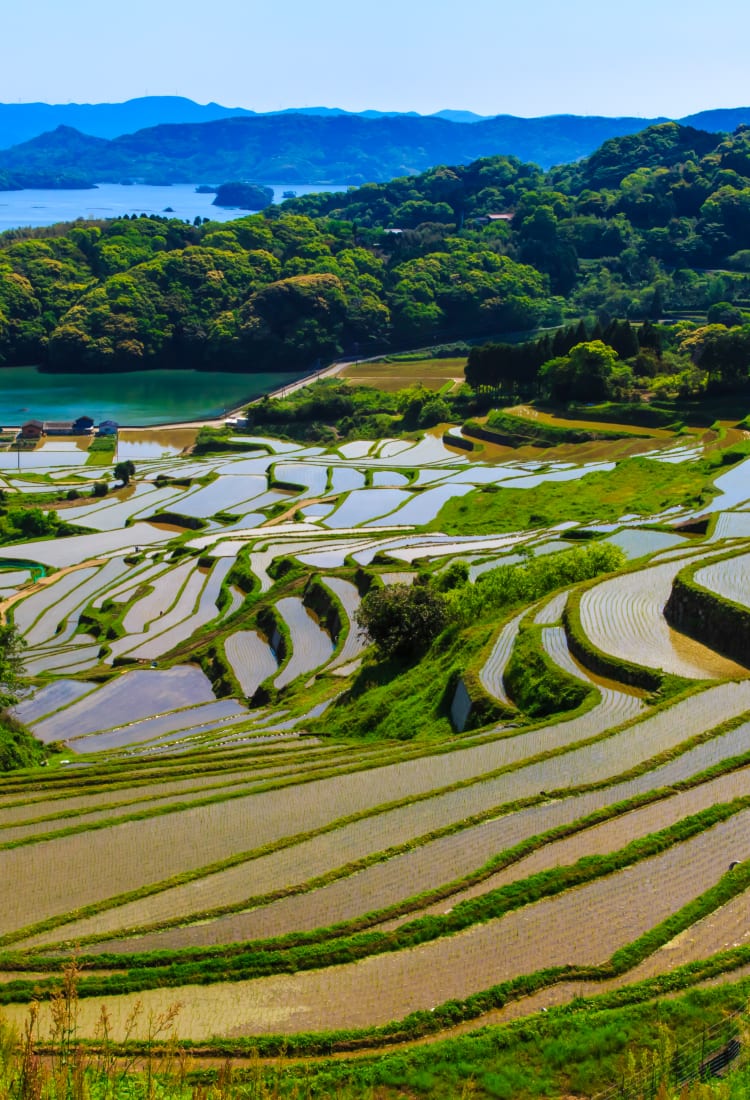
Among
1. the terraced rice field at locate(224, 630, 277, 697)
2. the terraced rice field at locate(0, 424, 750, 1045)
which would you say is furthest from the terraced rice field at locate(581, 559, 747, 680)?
the terraced rice field at locate(224, 630, 277, 697)

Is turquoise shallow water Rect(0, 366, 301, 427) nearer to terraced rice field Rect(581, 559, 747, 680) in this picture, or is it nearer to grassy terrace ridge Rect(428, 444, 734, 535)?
grassy terrace ridge Rect(428, 444, 734, 535)

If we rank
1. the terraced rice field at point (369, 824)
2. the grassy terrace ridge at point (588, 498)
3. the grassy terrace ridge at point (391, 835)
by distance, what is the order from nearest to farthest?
the grassy terrace ridge at point (391, 835) < the terraced rice field at point (369, 824) < the grassy terrace ridge at point (588, 498)

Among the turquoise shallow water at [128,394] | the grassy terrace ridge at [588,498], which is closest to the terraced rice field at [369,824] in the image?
the grassy terrace ridge at [588,498]

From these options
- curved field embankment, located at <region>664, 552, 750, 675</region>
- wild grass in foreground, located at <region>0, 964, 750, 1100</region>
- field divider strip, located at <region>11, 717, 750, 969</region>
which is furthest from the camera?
curved field embankment, located at <region>664, 552, 750, 675</region>

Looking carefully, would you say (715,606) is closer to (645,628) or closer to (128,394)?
(645,628)

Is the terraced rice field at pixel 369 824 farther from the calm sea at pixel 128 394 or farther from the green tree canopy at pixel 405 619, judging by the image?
the calm sea at pixel 128 394

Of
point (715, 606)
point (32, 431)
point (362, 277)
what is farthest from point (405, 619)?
point (362, 277)

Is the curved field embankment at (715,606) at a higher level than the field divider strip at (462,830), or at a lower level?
higher
